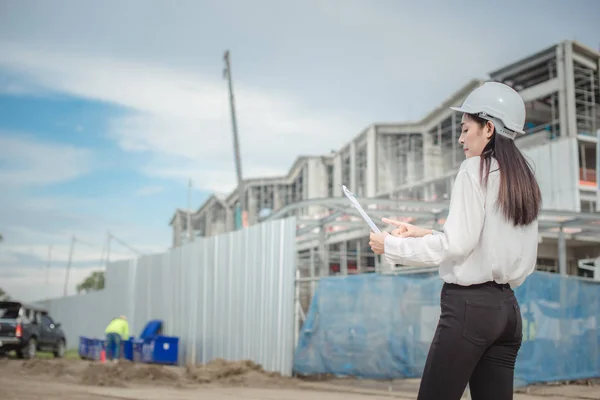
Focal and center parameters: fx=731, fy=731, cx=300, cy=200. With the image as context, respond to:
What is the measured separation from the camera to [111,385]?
12422 mm

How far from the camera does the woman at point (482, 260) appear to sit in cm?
249

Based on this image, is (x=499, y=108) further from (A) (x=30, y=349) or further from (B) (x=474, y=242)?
(A) (x=30, y=349)

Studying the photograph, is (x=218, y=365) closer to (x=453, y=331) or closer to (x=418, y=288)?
(x=418, y=288)

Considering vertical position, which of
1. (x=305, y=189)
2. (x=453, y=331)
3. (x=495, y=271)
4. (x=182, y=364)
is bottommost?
(x=182, y=364)

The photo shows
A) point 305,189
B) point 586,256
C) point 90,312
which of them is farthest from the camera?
point 305,189

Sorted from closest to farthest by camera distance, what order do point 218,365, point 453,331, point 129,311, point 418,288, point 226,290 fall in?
point 453,331
point 418,288
point 218,365
point 226,290
point 129,311

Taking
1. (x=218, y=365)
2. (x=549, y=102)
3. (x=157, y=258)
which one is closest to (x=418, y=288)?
(x=218, y=365)

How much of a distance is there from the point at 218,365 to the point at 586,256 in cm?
2225

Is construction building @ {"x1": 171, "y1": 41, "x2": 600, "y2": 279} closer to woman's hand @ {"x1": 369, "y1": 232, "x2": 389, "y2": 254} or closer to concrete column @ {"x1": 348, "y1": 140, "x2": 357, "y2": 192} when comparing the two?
concrete column @ {"x1": 348, "y1": 140, "x2": 357, "y2": 192}

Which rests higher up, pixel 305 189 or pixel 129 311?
pixel 305 189

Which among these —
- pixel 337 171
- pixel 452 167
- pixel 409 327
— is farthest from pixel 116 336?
pixel 337 171

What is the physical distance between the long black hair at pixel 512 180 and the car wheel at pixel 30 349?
21488mm

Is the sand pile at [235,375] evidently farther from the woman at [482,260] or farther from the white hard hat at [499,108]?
the white hard hat at [499,108]

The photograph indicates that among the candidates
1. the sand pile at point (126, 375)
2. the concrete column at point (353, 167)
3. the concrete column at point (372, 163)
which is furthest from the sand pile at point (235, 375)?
the concrete column at point (353, 167)
